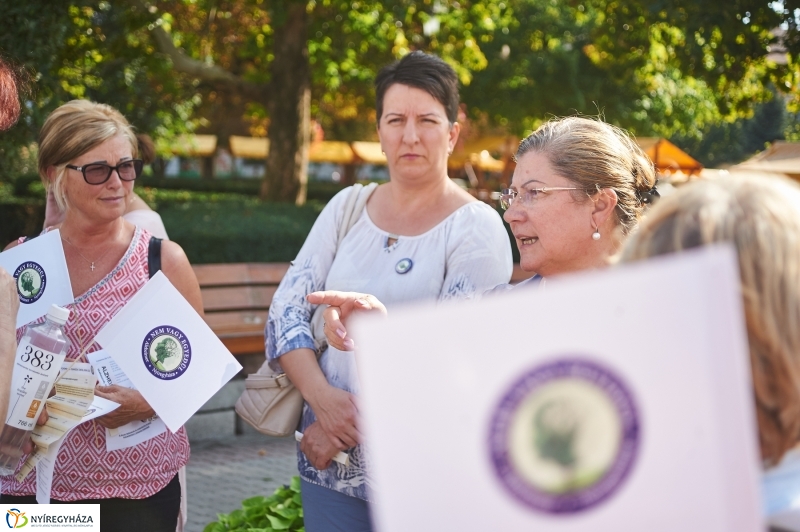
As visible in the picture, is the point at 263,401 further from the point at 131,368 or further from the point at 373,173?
the point at 373,173

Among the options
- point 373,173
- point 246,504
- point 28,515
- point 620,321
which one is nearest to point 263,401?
point 28,515

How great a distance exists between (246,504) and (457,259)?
6.72 ft

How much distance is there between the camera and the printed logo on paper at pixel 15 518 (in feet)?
8.12

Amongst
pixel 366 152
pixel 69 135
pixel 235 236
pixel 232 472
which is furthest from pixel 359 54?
pixel 366 152

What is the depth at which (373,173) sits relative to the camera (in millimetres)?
55438

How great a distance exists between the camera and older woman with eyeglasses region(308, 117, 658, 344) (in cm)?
227

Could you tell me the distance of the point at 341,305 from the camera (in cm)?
227

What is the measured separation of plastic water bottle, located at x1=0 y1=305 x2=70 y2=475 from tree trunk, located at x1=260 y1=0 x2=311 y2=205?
10.5 m

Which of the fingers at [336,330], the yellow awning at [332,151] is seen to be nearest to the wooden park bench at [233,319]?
the fingers at [336,330]

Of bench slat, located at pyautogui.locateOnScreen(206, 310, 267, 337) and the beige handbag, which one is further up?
bench slat, located at pyautogui.locateOnScreen(206, 310, 267, 337)

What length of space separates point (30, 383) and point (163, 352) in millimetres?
380

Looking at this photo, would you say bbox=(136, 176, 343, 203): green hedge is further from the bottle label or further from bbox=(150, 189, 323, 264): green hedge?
the bottle label

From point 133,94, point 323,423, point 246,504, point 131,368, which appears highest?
point 133,94

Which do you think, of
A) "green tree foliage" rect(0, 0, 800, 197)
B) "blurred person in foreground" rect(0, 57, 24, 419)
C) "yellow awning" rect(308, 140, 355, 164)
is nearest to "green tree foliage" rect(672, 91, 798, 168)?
"green tree foliage" rect(0, 0, 800, 197)
